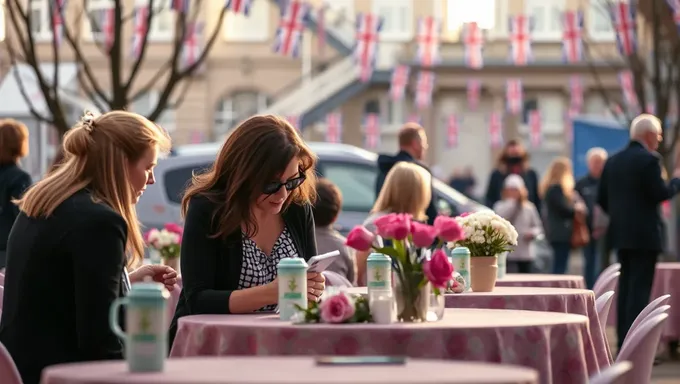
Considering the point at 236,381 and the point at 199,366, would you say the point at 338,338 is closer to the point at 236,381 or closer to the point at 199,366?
the point at 199,366

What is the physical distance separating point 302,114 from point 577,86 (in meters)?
7.67

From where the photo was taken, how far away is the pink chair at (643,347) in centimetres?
602

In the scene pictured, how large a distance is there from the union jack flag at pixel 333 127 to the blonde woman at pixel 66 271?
4319 centimetres

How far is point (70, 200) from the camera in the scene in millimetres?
5742

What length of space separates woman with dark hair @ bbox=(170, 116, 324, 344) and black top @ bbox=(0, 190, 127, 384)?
3.52 feet

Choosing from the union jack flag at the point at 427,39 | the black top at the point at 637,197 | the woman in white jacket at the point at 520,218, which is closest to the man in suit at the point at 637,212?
the black top at the point at 637,197

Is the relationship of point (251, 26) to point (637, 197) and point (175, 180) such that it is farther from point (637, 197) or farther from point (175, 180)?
point (637, 197)

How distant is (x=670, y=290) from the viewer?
1345 centimetres

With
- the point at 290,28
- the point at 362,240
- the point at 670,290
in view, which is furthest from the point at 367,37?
the point at 362,240

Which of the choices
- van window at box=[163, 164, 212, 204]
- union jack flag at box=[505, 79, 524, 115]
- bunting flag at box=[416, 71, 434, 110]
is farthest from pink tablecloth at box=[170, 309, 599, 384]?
union jack flag at box=[505, 79, 524, 115]

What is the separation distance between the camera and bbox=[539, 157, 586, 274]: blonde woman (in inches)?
736

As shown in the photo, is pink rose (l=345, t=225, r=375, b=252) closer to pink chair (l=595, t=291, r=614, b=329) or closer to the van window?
pink chair (l=595, t=291, r=614, b=329)

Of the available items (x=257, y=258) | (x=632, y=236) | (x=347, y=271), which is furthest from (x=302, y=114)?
(x=257, y=258)

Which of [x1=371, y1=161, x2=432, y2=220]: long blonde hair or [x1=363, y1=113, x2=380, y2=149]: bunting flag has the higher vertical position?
[x1=371, y1=161, x2=432, y2=220]: long blonde hair
